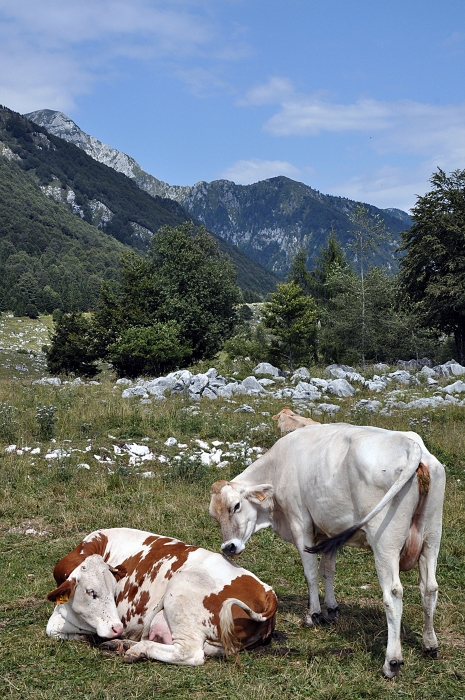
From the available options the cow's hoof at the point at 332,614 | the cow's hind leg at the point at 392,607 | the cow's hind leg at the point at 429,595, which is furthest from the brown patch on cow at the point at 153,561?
the cow's hind leg at the point at 429,595

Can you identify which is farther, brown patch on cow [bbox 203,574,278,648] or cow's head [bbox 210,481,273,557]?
cow's head [bbox 210,481,273,557]

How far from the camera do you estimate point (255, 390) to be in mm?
23016

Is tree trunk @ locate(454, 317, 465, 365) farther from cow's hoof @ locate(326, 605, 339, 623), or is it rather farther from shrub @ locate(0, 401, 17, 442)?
cow's hoof @ locate(326, 605, 339, 623)

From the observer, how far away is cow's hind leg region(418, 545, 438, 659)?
17.0 ft

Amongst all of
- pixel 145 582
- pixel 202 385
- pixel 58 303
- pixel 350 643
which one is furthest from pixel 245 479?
pixel 58 303

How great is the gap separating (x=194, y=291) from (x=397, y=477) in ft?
125

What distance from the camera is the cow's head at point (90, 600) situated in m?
5.67

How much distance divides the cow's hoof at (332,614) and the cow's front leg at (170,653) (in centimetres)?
152

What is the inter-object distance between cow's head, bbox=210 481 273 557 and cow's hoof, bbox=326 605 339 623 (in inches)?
42.4

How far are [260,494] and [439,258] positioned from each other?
33.3m

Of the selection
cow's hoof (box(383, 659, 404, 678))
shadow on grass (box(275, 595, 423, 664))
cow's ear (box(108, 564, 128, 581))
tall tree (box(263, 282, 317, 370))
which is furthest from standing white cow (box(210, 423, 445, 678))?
tall tree (box(263, 282, 317, 370))

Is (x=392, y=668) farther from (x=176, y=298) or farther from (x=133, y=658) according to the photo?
(x=176, y=298)

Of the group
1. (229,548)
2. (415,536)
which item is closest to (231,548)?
(229,548)

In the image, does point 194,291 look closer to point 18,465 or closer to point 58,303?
point 18,465
